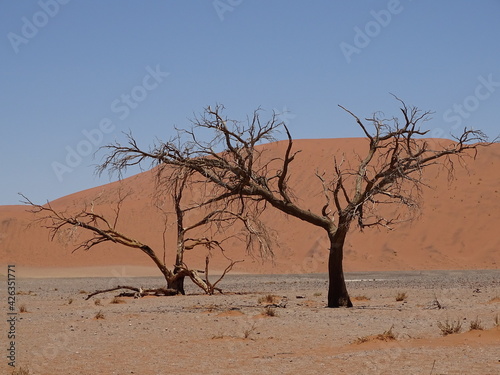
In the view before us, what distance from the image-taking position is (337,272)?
63.0 feet

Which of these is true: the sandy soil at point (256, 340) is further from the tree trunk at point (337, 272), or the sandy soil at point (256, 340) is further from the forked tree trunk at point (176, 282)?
the forked tree trunk at point (176, 282)

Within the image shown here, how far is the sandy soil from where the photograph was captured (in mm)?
10188

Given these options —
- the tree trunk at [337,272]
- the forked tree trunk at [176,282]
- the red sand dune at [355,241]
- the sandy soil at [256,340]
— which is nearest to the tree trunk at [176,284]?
the forked tree trunk at [176,282]

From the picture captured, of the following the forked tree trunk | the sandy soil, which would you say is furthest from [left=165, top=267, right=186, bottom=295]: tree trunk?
the sandy soil

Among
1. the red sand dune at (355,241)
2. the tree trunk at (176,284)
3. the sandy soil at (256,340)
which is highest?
the red sand dune at (355,241)

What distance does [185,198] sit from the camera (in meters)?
69.4

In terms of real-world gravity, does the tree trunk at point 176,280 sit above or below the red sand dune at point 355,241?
below

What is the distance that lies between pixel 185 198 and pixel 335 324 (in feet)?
180

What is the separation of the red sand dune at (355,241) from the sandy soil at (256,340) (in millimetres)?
35402

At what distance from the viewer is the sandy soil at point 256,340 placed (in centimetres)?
1019

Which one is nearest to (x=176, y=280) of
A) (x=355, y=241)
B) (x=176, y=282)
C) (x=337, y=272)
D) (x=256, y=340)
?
(x=176, y=282)

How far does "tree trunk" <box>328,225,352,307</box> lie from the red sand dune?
110 ft

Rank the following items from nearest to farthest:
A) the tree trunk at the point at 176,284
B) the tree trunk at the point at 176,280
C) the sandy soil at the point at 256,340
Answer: the sandy soil at the point at 256,340
the tree trunk at the point at 176,280
the tree trunk at the point at 176,284

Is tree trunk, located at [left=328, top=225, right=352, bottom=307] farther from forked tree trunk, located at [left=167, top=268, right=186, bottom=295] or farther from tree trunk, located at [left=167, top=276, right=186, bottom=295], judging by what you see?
tree trunk, located at [left=167, top=276, right=186, bottom=295]
